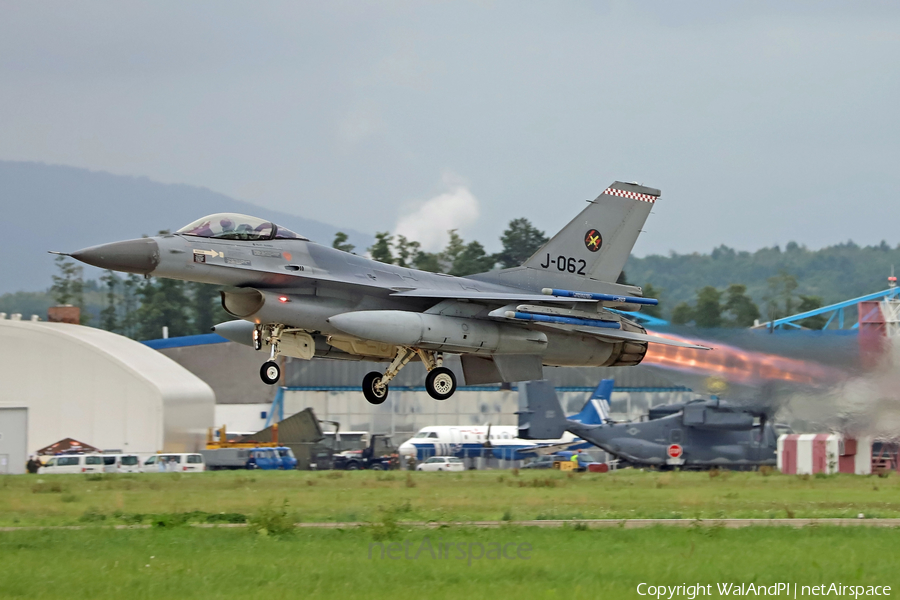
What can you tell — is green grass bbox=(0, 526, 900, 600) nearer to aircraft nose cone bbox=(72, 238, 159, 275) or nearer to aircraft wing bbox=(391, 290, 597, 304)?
aircraft wing bbox=(391, 290, 597, 304)

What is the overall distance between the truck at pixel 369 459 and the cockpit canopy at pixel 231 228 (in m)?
29.5

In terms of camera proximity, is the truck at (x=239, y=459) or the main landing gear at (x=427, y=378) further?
the truck at (x=239, y=459)

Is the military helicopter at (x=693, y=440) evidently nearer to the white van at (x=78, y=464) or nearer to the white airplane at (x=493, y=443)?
the white airplane at (x=493, y=443)

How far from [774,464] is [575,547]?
2802 cm

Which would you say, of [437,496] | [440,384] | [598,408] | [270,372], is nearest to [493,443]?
[598,408]

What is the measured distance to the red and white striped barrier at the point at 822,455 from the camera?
126 feet

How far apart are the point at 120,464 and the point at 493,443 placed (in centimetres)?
1798

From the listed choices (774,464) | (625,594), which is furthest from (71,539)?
(774,464)

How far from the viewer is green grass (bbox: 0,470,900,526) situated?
2470 cm

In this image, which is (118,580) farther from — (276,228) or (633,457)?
(633,457)

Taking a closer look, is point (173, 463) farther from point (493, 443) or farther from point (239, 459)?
point (493, 443)

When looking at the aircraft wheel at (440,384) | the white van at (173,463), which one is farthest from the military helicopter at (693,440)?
the aircraft wheel at (440,384)

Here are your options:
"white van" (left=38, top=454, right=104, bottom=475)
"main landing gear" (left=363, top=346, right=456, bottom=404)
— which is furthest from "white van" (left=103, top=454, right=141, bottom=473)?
"main landing gear" (left=363, top=346, right=456, bottom=404)

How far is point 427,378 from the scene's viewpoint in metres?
21.9
